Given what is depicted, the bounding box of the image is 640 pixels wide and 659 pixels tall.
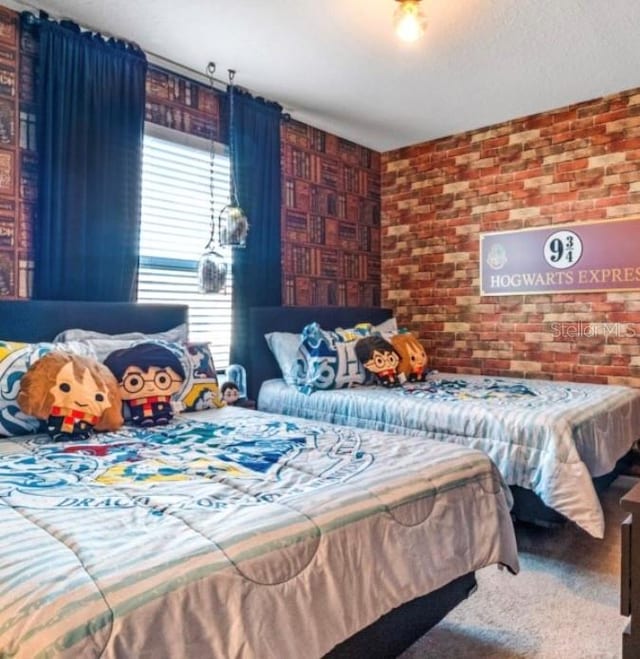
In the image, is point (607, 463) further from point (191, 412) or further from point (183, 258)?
point (183, 258)

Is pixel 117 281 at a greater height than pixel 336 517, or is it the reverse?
pixel 117 281

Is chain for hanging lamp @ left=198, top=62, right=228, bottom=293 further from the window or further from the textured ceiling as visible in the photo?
the textured ceiling

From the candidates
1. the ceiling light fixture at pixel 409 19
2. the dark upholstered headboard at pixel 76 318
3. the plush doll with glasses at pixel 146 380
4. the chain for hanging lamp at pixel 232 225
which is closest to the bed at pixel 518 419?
the chain for hanging lamp at pixel 232 225

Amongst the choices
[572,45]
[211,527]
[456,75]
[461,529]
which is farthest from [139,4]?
[461,529]

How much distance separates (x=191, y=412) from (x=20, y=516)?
135 cm

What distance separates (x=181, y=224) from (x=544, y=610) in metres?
2.72

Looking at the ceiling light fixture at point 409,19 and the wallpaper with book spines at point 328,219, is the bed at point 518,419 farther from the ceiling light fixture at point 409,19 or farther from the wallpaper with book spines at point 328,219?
the ceiling light fixture at point 409,19

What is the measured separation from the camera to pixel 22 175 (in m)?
2.63

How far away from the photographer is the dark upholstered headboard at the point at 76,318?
2484 millimetres

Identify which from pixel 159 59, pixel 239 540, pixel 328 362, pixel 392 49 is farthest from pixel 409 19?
pixel 239 540

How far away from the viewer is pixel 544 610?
6.61 ft

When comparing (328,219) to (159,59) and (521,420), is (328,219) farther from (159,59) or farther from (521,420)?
(521,420)

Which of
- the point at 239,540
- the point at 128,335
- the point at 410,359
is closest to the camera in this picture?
the point at 239,540

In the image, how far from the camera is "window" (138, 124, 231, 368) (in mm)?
3193
